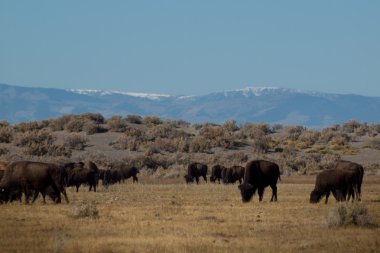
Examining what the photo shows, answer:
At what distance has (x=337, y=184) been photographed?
2981 cm

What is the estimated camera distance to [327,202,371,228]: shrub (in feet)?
71.3

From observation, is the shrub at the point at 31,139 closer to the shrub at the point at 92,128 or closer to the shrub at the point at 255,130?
the shrub at the point at 92,128

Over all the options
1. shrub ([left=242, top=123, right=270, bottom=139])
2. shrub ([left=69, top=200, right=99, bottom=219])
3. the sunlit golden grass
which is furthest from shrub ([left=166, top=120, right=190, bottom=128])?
shrub ([left=69, top=200, right=99, bottom=219])

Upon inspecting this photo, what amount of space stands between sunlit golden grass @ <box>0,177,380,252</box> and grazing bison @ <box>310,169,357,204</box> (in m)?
0.79

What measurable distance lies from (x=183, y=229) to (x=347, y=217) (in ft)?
Result: 14.9

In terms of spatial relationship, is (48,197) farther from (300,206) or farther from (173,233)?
(173,233)

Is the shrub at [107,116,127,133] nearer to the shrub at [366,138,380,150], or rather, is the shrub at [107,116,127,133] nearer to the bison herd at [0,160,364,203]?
the shrub at [366,138,380,150]

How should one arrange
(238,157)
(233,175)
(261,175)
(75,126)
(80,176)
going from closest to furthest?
(261,175)
(80,176)
(233,175)
(238,157)
(75,126)

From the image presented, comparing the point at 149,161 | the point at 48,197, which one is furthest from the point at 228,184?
the point at 48,197

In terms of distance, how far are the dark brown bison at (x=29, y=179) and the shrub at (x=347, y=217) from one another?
1174 centimetres

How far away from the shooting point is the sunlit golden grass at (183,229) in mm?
18422

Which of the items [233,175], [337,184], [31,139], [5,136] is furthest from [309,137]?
[337,184]

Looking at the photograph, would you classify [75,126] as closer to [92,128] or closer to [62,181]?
[92,128]

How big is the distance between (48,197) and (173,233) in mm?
12000
